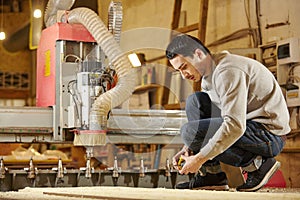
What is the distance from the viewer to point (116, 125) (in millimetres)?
3893

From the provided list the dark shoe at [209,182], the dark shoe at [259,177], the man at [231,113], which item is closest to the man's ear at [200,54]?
the man at [231,113]

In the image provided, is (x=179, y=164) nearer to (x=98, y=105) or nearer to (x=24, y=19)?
(x=98, y=105)

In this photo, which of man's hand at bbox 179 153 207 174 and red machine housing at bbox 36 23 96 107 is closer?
man's hand at bbox 179 153 207 174

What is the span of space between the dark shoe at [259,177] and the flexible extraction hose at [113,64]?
0.95m

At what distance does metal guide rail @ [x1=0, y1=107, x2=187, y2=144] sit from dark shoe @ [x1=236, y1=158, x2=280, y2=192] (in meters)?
1.08

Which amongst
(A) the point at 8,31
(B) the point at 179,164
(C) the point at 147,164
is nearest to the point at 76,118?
(B) the point at 179,164

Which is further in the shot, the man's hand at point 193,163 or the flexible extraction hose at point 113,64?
the flexible extraction hose at point 113,64

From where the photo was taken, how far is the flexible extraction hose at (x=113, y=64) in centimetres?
356

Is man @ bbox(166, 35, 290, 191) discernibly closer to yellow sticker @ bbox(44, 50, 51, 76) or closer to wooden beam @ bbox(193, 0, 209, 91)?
yellow sticker @ bbox(44, 50, 51, 76)

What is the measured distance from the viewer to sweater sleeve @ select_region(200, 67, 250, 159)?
274 cm

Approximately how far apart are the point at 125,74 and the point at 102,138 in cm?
42

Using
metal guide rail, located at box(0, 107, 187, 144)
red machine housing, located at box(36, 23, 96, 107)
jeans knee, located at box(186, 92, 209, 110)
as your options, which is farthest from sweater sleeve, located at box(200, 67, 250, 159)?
red machine housing, located at box(36, 23, 96, 107)

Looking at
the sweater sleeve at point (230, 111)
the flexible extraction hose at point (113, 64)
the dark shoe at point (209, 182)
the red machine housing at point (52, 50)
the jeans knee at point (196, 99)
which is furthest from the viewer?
the red machine housing at point (52, 50)

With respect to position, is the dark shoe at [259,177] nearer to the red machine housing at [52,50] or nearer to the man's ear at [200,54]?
the man's ear at [200,54]
